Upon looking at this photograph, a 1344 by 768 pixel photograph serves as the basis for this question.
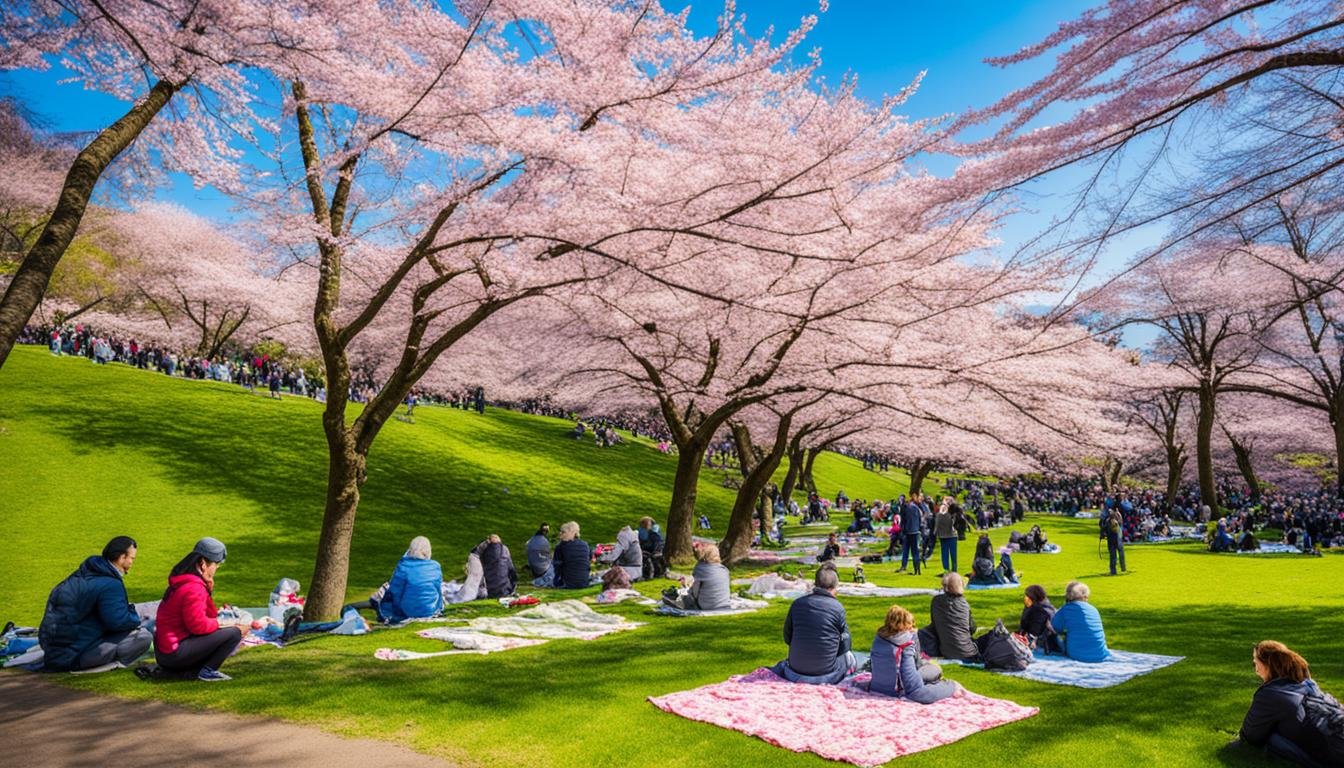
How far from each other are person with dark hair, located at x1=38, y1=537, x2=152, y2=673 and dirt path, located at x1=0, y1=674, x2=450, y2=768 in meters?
0.83

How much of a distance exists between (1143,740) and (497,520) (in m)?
22.3

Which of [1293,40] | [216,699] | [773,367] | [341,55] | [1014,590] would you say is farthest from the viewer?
[773,367]

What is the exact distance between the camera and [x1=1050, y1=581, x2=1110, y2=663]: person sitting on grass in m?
7.95

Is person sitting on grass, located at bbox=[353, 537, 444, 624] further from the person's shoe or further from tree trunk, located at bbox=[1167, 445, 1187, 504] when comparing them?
tree trunk, located at bbox=[1167, 445, 1187, 504]

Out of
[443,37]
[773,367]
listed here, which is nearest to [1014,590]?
[773,367]

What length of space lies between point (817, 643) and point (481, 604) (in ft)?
23.8

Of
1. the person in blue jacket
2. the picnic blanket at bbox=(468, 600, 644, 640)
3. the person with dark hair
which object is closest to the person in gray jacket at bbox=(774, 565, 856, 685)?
the picnic blanket at bbox=(468, 600, 644, 640)

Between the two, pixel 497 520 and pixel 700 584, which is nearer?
pixel 700 584

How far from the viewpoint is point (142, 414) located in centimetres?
2542

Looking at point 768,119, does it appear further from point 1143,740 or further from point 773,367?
point 1143,740

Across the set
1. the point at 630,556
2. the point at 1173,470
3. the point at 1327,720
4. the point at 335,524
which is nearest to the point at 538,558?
the point at 630,556

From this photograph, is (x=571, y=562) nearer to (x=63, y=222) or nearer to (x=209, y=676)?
(x=209, y=676)

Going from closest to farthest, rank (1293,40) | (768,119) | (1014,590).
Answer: (1293,40)
(768,119)
(1014,590)

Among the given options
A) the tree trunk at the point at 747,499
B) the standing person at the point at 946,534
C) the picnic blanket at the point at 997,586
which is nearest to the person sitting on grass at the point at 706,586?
the picnic blanket at the point at 997,586
